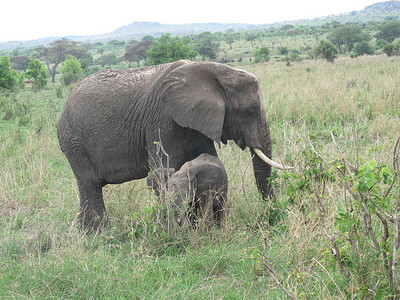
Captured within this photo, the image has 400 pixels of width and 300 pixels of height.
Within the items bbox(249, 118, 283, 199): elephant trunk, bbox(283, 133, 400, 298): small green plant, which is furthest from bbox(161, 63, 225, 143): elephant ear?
bbox(283, 133, 400, 298): small green plant

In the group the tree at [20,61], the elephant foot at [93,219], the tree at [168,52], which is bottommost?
the tree at [20,61]

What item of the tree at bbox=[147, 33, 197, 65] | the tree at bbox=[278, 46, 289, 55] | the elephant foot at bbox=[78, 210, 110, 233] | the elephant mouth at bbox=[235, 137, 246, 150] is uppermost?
the elephant mouth at bbox=[235, 137, 246, 150]

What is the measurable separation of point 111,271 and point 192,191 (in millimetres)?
989

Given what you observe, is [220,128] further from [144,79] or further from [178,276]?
[178,276]

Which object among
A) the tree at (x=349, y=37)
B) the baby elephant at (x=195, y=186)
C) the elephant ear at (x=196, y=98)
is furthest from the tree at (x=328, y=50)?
Result: the baby elephant at (x=195, y=186)

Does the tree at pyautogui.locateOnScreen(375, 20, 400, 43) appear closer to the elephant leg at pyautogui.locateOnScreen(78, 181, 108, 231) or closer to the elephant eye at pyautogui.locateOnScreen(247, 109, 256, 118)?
the elephant eye at pyautogui.locateOnScreen(247, 109, 256, 118)

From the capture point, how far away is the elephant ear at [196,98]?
402cm

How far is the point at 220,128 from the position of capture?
13.1 feet

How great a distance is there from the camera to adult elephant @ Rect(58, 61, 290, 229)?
13.4 feet

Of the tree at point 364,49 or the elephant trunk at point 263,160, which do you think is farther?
the tree at point 364,49

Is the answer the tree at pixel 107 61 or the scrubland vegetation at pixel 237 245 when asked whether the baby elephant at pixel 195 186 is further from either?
the tree at pixel 107 61

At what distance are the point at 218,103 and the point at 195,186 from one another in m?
0.78

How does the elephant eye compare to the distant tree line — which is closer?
the elephant eye

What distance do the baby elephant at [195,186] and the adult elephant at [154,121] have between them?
0.23m
